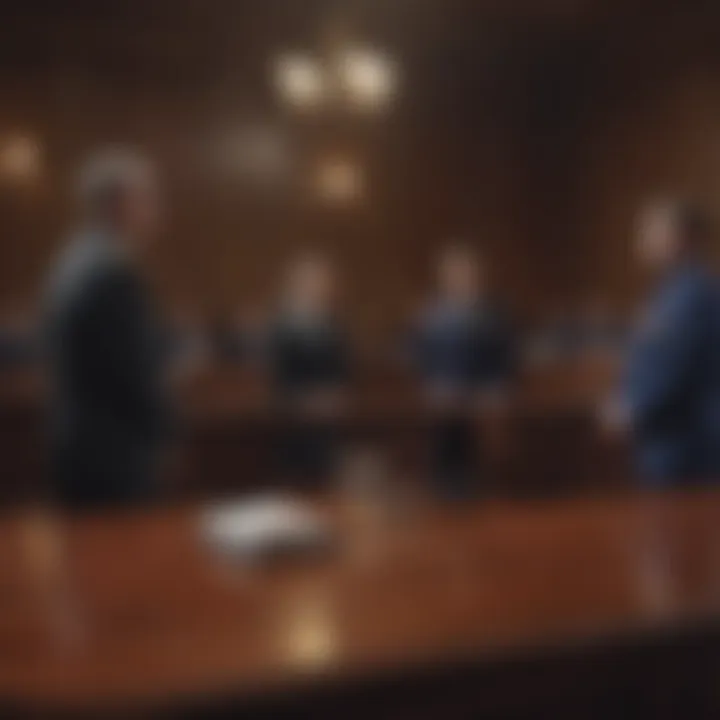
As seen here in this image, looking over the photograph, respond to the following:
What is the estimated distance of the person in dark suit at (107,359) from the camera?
1560 millimetres

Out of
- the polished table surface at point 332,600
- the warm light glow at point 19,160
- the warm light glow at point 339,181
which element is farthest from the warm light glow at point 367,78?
the polished table surface at point 332,600

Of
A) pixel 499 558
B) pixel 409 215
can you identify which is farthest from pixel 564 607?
pixel 409 215

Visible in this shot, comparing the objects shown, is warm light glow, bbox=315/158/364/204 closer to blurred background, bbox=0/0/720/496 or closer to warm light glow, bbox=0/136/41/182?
blurred background, bbox=0/0/720/496

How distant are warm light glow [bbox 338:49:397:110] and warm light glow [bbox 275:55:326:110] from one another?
0.05 meters

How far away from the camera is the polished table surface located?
71 cm

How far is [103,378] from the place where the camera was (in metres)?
1.59

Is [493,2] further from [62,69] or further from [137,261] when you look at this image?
[137,261]

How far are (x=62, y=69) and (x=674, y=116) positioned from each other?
148cm

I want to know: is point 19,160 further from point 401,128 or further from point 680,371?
point 680,371

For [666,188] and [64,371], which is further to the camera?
[666,188]

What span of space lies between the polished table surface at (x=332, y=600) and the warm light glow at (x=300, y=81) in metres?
1.37

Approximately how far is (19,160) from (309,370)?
0.78 m

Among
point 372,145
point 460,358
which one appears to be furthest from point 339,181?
point 460,358

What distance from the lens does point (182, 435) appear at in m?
1.95
